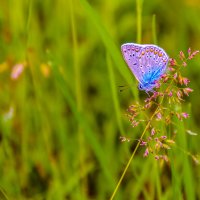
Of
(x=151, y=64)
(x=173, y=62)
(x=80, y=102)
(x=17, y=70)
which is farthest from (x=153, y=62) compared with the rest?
(x=17, y=70)

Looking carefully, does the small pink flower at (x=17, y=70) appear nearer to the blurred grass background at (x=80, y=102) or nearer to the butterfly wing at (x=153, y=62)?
the blurred grass background at (x=80, y=102)

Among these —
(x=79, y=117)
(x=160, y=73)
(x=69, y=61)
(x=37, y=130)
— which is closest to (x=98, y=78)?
(x=69, y=61)

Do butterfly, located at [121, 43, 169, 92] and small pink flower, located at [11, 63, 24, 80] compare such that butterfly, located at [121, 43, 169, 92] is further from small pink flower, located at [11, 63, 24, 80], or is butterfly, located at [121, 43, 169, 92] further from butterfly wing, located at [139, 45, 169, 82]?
small pink flower, located at [11, 63, 24, 80]

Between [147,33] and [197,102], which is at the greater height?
[147,33]

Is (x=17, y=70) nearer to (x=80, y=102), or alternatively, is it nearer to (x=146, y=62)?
(x=80, y=102)

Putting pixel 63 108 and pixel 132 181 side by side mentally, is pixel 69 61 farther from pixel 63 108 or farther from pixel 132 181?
pixel 132 181

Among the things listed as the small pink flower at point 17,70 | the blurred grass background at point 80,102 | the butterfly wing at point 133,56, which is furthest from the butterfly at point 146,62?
the small pink flower at point 17,70

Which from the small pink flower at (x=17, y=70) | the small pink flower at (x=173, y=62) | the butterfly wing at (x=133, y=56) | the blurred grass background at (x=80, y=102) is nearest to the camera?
the small pink flower at (x=173, y=62)
